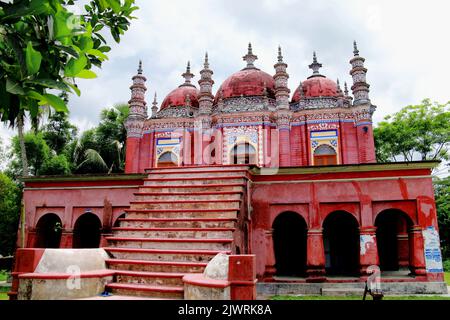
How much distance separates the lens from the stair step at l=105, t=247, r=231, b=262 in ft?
20.6

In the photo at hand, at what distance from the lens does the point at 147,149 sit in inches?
794

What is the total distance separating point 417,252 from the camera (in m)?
10.0

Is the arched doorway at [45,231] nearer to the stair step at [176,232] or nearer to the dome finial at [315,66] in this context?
the stair step at [176,232]

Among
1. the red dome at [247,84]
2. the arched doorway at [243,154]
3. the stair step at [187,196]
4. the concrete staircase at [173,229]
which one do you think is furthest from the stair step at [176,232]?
the red dome at [247,84]

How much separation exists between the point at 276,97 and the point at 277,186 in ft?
29.8

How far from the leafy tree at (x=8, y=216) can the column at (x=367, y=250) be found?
61.9 ft

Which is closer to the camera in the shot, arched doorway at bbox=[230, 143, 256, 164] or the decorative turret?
arched doorway at bbox=[230, 143, 256, 164]

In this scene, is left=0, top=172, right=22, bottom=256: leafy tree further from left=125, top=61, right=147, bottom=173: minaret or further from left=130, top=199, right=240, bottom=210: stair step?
left=130, top=199, right=240, bottom=210: stair step

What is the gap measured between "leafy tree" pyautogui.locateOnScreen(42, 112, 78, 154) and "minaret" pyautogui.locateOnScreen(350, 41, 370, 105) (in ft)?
75.4

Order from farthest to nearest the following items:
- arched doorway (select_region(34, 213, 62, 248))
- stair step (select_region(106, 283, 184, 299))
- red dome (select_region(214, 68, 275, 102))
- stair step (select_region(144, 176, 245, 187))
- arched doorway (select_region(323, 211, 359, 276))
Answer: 1. red dome (select_region(214, 68, 275, 102))
2. arched doorway (select_region(323, 211, 359, 276))
3. arched doorway (select_region(34, 213, 62, 248))
4. stair step (select_region(144, 176, 245, 187))
5. stair step (select_region(106, 283, 184, 299))

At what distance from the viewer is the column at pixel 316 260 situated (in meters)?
10.2

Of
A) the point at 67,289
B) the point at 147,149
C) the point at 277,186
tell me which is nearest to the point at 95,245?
the point at 147,149

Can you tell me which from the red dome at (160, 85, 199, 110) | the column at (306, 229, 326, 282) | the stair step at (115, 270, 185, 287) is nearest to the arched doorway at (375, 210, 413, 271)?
the column at (306, 229, 326, 282)
